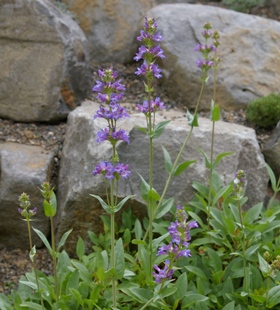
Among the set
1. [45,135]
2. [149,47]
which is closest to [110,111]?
[149,47]

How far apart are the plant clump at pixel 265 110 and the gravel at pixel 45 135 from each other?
15 centimetres

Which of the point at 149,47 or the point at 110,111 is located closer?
the point at 110,111

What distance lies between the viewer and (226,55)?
301 inches

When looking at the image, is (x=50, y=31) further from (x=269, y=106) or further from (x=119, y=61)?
(x=269, y=106)

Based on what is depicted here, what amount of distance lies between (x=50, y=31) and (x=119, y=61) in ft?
4.55

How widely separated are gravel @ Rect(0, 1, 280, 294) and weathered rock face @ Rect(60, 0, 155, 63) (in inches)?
7.3

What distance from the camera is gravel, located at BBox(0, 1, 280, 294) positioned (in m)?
6.22

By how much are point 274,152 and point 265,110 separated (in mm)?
554

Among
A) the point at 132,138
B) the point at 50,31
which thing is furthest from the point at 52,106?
the point at 132,138

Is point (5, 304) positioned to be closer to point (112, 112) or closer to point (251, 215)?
point (112, 112)

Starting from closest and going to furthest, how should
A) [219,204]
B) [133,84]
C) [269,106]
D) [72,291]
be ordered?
1. [72,291]
2. [219,204]
3. [269,106]
4. [133,84]

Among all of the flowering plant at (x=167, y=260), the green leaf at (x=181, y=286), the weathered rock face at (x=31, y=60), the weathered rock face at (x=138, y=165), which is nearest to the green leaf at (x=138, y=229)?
the flowering plant at (x=167, y=260)

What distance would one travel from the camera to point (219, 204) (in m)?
5.89

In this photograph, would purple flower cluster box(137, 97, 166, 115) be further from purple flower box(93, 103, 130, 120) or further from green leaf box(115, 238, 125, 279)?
green leaf box(115, 238, 125, 279)
